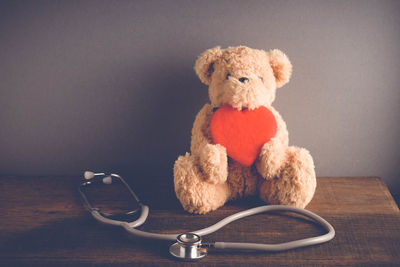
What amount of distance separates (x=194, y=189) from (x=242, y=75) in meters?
0.28

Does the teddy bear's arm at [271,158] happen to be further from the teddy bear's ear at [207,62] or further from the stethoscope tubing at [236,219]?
the teddy bear's ear at [207,62]

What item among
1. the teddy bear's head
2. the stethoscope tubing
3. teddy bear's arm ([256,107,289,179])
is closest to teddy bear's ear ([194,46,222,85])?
the teddy bear's head

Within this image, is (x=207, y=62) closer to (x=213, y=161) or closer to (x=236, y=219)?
(x=213, y=161)

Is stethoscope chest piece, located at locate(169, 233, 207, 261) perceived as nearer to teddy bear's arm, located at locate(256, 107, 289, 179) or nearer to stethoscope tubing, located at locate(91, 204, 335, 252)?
stethoscope tubing, located at locate(91, 204, 335, 252)

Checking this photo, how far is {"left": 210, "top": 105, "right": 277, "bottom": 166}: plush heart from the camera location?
0.93 m

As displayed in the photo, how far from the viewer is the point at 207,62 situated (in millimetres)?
987

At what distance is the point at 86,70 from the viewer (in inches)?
45.6

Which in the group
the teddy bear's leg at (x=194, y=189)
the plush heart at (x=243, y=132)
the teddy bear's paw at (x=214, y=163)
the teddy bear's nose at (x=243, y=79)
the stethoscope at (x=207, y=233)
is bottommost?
the stethoscope at (x=207, y=233)

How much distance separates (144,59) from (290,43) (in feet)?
1.33

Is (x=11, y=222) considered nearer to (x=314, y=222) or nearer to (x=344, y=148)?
(x=314, y=222)

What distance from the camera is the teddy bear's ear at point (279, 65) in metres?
0.98

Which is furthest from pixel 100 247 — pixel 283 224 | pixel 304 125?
pixel 304 125

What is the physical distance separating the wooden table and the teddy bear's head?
0.26 metres

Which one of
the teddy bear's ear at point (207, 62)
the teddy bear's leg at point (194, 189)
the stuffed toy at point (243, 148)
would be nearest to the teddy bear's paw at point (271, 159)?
the stuffed toy at point (243, 148)
